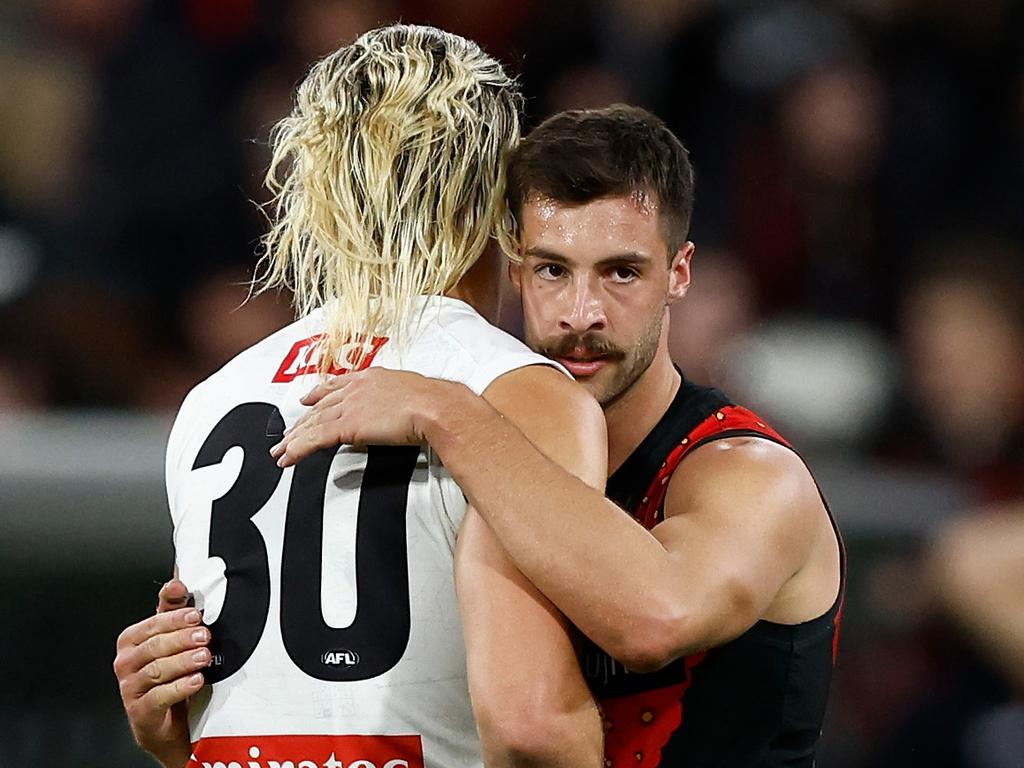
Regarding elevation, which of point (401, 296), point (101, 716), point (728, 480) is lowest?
point (101, 716)

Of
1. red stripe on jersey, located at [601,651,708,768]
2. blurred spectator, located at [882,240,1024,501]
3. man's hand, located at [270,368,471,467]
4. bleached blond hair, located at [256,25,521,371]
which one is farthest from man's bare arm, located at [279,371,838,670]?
blurred spectator, located at [882,240,1024,501]

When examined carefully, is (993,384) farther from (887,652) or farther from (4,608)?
(4,608)

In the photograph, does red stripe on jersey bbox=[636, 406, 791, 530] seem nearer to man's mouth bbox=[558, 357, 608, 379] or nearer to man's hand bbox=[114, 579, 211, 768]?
man's mouth bbox=[558, 357, 608, 379]

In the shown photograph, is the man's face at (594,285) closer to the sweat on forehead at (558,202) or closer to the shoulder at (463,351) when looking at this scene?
the sweat on forehead at (558,202)

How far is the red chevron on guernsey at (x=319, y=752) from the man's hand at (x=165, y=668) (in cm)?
13

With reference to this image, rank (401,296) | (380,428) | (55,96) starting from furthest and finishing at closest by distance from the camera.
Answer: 1. (55,96)
2. (401,296)
3. (380,428)

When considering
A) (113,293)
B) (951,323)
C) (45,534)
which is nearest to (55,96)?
(113,293)

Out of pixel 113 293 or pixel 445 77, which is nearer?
pixel 445 77

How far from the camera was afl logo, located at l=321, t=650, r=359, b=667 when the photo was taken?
2.68 m

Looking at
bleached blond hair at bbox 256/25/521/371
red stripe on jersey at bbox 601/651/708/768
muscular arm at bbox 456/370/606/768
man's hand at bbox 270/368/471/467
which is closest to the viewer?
muscular arm at bbox 456/370/606/768

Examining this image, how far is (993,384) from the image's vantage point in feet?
18.2

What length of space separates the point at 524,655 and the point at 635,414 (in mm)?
897

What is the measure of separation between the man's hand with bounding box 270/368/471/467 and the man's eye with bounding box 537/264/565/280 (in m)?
0.59

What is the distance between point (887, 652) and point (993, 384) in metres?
1.01
